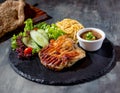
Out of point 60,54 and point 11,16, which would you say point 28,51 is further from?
point 11,16

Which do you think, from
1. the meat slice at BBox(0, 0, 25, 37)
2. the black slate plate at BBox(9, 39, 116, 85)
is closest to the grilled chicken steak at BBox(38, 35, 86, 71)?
the black slate plate at BBox(9, 39, 116, 85)

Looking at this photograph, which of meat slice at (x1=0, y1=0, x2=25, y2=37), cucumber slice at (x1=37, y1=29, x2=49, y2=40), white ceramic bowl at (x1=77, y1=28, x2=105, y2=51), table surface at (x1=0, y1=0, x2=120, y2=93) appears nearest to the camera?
table surface at (x1=0, y1=0, x2=120, y2=93)

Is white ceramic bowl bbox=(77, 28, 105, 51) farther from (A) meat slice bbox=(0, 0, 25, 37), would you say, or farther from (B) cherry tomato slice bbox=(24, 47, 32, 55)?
(A) meat slice bbox=(0, 0, 25, 37)

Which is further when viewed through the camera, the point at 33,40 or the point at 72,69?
the point at 33,40

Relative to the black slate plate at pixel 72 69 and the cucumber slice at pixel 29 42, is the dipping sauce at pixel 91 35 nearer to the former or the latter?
the black slate plate at pixel 72 69

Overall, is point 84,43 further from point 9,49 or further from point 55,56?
point 9,49

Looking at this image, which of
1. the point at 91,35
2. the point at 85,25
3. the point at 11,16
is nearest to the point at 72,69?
the point at 91,35

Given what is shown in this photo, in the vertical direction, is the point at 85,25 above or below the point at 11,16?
below
